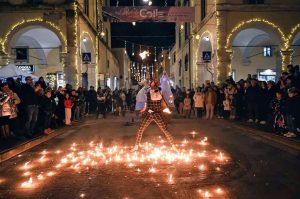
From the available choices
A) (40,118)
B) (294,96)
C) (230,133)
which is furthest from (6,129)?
(294,96)

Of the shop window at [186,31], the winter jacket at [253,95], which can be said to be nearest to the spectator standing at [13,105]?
the winter jacket at [253,95]

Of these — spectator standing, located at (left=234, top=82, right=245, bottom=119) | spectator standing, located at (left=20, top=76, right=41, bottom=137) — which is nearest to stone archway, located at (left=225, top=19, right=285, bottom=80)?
spectator standing, located at (left=234, top=82, right=245, bottom=119)

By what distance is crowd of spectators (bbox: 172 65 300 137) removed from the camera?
13.1 m

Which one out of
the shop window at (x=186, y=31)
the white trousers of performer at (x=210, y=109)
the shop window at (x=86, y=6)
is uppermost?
the shop window at (x=86, y=6)

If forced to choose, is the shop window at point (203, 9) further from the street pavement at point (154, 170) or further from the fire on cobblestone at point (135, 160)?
the fire on cobblestone at point (135, 160)

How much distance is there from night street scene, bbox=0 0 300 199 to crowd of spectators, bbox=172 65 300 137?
2.1 inches

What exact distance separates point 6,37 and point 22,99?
12461 millimetres

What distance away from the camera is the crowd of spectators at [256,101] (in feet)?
43.1

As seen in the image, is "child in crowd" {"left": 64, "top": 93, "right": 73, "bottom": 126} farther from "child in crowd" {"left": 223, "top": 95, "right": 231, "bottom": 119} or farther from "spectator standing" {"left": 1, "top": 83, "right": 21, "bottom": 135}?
"child in crowd" {"left": 223, "top": 95, "right": 231, "bottom": 119}

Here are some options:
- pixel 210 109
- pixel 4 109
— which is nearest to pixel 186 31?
pixel 210 109

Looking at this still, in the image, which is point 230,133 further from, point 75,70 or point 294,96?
point 75,70

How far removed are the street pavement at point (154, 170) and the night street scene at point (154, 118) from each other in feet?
0.08

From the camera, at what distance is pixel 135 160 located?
383 inches

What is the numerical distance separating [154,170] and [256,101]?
34.4ft
